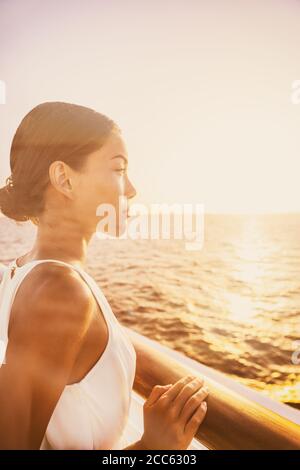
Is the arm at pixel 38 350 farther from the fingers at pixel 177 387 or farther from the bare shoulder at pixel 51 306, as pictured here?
the fingers at pixel 177 387

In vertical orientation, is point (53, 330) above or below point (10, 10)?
below

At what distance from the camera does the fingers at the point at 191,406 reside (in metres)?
0.62

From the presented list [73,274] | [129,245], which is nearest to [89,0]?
[73,274]

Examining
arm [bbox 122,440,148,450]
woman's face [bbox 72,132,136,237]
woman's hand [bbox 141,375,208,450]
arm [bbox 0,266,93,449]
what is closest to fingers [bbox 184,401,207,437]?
woman's hand [bbox 141,375,208,450]

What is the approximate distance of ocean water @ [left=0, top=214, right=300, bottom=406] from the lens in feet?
25.2

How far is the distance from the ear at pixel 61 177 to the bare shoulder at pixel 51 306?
19 cm

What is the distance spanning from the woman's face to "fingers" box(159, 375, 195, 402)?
35 cm

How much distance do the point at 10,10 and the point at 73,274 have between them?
1268 mm

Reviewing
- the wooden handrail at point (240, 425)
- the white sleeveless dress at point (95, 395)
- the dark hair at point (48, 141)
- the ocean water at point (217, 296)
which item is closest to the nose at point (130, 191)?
the dark hair at point (48, 141)

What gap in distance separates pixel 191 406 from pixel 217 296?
45.2ft

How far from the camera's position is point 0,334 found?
23.0 inches

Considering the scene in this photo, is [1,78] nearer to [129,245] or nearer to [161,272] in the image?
[161,272]

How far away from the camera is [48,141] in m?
0.66
